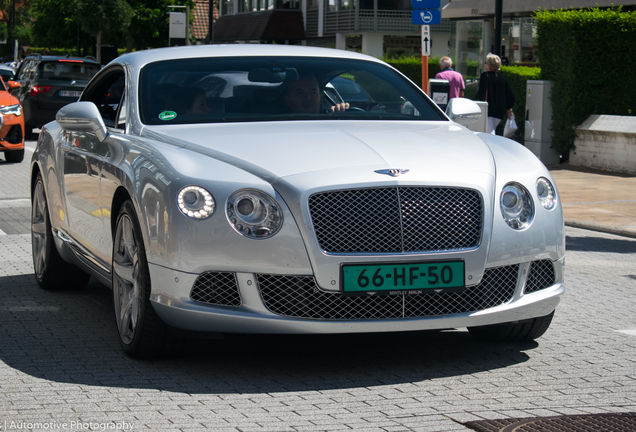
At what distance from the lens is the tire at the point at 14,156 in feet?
57.3

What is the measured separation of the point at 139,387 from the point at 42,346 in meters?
1.01

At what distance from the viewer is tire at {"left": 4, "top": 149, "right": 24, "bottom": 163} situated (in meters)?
17.5

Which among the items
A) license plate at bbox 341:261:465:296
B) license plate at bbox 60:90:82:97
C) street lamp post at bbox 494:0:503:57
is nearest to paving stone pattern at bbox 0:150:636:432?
license plate at bbox 341:261:465:296

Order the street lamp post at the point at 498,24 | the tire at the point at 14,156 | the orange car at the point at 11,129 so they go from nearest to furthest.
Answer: the orange car at the point at 11,129 < the tire at the point at 14,156 < the street lamp post at the point at 498,24

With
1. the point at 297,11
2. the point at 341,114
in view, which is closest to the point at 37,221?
the point at 341,114

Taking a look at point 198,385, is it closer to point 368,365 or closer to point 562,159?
point 368,365

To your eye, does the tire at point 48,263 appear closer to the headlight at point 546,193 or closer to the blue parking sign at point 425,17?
the headlight at point 546,193

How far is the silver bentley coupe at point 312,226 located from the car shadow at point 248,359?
0.18 m

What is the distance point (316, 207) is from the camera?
4.42 meters

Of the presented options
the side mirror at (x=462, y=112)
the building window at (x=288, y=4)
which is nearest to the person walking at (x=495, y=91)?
the side mirror at (x=462, y=112)

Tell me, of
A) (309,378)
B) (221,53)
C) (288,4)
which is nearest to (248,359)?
(309,378)

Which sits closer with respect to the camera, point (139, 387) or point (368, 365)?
point (139, 387)

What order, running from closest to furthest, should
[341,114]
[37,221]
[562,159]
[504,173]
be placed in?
[504,173]
[341,114]
[37,221]
[562,159]

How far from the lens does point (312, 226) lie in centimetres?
439
